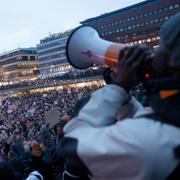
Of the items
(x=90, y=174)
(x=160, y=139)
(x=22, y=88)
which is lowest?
(x=22, y=88)

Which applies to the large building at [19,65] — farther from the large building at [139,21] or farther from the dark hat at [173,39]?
the dark hat at [173,39]

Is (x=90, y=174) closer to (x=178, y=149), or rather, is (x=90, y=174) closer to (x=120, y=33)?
(x=178, y=149)

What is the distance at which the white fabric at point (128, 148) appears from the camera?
1.04 meters

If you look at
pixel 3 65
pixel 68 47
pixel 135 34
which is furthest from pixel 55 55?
pixel 68 47

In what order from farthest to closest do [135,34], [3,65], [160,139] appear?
[3,65]
[135,34]
[160,139]

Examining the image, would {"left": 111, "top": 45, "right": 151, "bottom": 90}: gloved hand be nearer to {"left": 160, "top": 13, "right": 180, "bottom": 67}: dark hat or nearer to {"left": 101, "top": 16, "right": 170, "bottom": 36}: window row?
{"left": 160, "top": 13, "right": 180, "bottom": 67}: dark hat

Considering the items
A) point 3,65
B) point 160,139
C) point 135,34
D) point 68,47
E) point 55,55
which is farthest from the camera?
point 3,65

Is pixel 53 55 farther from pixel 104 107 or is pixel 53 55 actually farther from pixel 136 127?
pixel 136 127

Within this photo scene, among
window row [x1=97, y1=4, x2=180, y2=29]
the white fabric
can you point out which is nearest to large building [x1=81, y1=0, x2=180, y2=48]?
window row [x1=97, y1=4, x2=180, y2=29]

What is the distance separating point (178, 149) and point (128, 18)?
3220 inches

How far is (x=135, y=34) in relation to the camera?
79250 millimetres

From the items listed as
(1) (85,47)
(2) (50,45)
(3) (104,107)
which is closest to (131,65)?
(3) (104,107)

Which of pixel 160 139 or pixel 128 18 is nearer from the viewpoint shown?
pixel 160 139

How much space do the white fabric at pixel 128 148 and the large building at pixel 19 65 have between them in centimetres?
12521
